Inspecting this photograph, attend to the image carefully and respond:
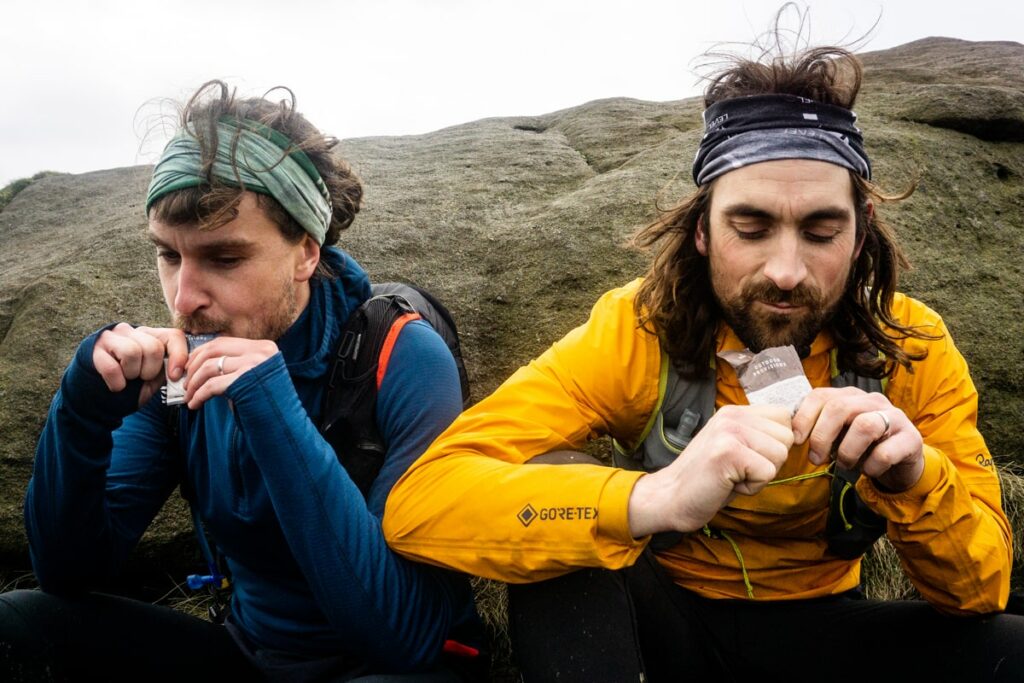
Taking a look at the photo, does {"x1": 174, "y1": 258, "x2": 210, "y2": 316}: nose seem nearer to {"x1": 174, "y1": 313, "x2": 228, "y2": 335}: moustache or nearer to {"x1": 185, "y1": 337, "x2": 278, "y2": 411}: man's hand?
{"x1": 174, "y1": 313, "x2": 228, "y2": 335}: moustache

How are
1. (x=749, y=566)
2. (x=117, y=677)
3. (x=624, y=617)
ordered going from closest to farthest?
(x=624, y=617), (x=117, y=677), (x=749, y=566)

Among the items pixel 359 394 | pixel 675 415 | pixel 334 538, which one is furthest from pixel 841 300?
pixel 334 538

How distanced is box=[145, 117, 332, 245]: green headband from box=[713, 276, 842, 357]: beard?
1.87m

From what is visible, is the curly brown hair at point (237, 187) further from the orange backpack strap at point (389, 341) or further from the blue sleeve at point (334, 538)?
the blue sleeve at point (334, 538)

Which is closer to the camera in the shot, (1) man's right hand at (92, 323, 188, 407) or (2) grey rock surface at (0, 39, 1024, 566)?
(1) man's right hand at (92, 323, 188, 407)

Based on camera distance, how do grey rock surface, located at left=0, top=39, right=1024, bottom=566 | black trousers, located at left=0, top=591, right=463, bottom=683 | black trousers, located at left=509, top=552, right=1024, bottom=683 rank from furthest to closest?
grey rock surface, located at left=0, top=39, right=1024, bottom=566 < black trousers, located at left=0, top=591, right=463, bottom=683 < black trousers, located at left=509, top=552, right=1024, bottom=683

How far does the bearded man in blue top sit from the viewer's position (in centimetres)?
263

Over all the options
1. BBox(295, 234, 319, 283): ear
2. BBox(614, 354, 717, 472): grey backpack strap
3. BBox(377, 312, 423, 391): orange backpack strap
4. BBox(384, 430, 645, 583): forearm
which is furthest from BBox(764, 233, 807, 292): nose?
BBox(295, 234, 319, 283): ear

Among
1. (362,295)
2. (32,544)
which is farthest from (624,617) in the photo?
(32,544)

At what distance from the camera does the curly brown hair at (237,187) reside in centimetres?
294

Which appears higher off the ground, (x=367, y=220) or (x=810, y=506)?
(x=367, y=220)

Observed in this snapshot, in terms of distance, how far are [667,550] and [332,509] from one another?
4.89 ft

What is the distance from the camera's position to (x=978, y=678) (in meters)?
2.62

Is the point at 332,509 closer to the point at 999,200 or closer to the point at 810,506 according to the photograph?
the point at 810,506
